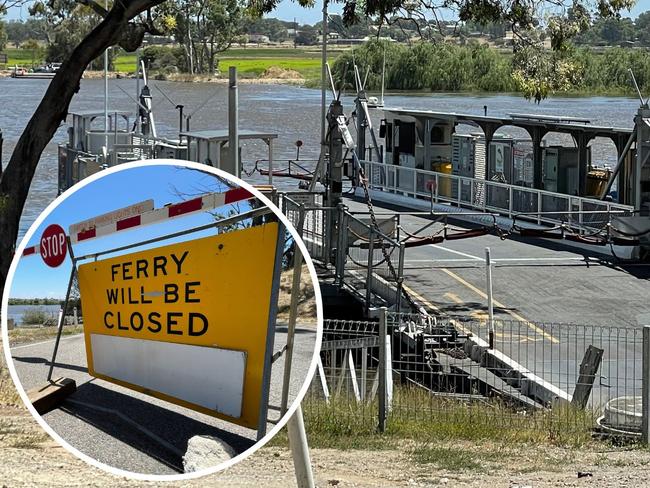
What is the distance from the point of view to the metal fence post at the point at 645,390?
11125mm

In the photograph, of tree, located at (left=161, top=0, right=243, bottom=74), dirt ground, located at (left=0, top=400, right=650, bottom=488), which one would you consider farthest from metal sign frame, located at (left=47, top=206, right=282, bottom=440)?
tree, located at (left=161, top=0, right=243, bottom=74)

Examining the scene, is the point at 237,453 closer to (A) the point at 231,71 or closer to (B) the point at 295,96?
(A) the point at 231,71

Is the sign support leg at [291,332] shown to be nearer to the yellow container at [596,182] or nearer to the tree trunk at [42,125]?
the tree trunk at [42,125]

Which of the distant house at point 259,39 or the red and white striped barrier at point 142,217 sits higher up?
the distant house at point 259,39

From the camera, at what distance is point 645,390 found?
36.6ft

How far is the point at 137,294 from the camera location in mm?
2295

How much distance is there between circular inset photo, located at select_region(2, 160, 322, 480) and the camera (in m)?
2.21

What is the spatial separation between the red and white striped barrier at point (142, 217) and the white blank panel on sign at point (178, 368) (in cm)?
20

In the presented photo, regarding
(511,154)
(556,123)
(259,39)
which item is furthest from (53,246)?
(259,39)

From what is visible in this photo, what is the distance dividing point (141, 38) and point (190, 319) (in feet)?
51.6

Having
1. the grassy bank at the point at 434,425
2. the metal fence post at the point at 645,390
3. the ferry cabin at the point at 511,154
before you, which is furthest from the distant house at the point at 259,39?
the metal fence post at the point at 645,390

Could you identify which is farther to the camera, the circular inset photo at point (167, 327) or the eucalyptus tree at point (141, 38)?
the eucalyptus tree at point (141, 38)

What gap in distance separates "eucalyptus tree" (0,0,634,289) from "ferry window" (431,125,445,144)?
1182 cm

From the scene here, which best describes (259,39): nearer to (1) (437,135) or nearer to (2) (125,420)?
(1) (437,135)
